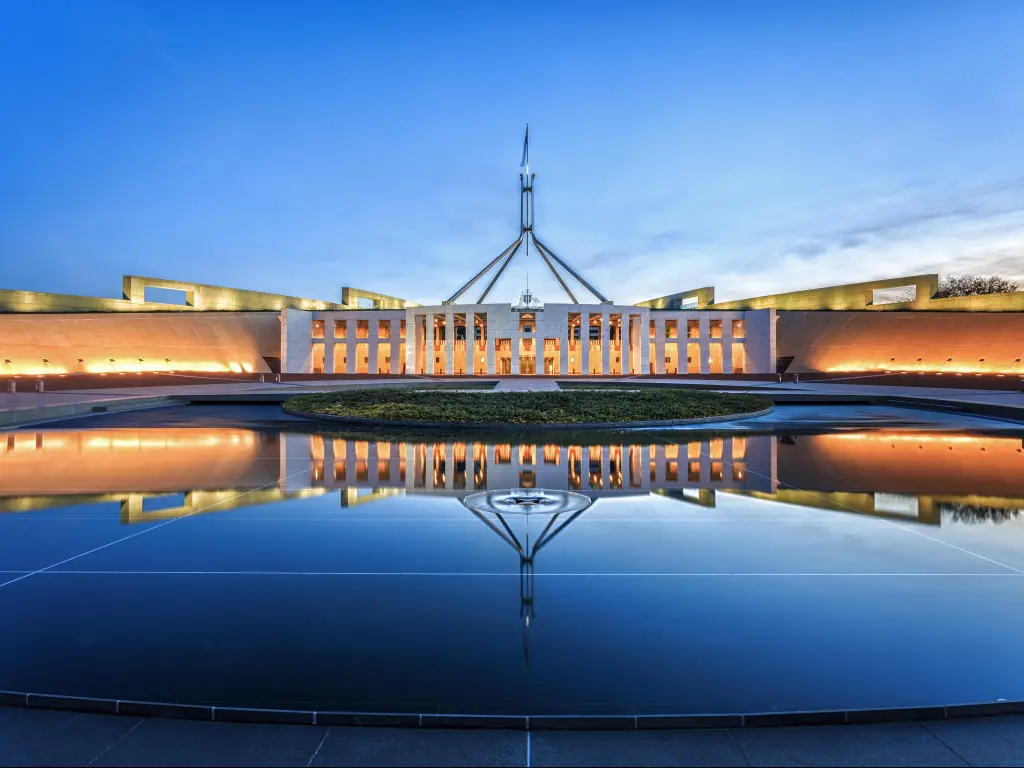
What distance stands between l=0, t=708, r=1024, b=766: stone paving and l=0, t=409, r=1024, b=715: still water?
155 mm

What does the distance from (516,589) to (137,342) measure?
4808 centimetres

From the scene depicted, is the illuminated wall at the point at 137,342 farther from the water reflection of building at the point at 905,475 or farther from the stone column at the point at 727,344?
the water reflection of building at the point at 905,475

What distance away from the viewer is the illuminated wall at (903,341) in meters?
37.8

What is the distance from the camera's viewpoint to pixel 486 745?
2551 mm

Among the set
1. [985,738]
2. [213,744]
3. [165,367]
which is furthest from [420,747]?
[165,367]

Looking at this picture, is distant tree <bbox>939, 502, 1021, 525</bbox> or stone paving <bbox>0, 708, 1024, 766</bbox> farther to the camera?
distant tree <bbox>939, 502, 1021, 525</bbox>

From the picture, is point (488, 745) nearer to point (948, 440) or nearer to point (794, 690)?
point (794, 690)

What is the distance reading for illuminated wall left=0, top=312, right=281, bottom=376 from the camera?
4128 centimetres

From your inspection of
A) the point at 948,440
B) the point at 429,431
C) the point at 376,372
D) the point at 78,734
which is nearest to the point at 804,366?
the point at 376,372

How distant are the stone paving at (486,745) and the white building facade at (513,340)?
141 ft

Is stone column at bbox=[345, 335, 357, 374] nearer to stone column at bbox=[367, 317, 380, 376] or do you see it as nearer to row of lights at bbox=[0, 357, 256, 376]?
stone column at bbox=[367, 317, 380, 376]

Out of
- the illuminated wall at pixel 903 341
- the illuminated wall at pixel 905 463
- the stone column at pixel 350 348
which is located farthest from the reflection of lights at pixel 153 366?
the illuminated wall at pixel 903 341

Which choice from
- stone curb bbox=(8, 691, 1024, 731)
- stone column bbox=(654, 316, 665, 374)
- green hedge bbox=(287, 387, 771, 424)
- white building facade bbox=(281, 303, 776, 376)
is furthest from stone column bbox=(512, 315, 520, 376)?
stone curb bbox=(8, 691, 1024, 731)

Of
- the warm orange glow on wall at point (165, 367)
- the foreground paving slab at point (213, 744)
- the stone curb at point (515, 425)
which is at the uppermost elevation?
the warm orange glow on wall at point (165, 367)
